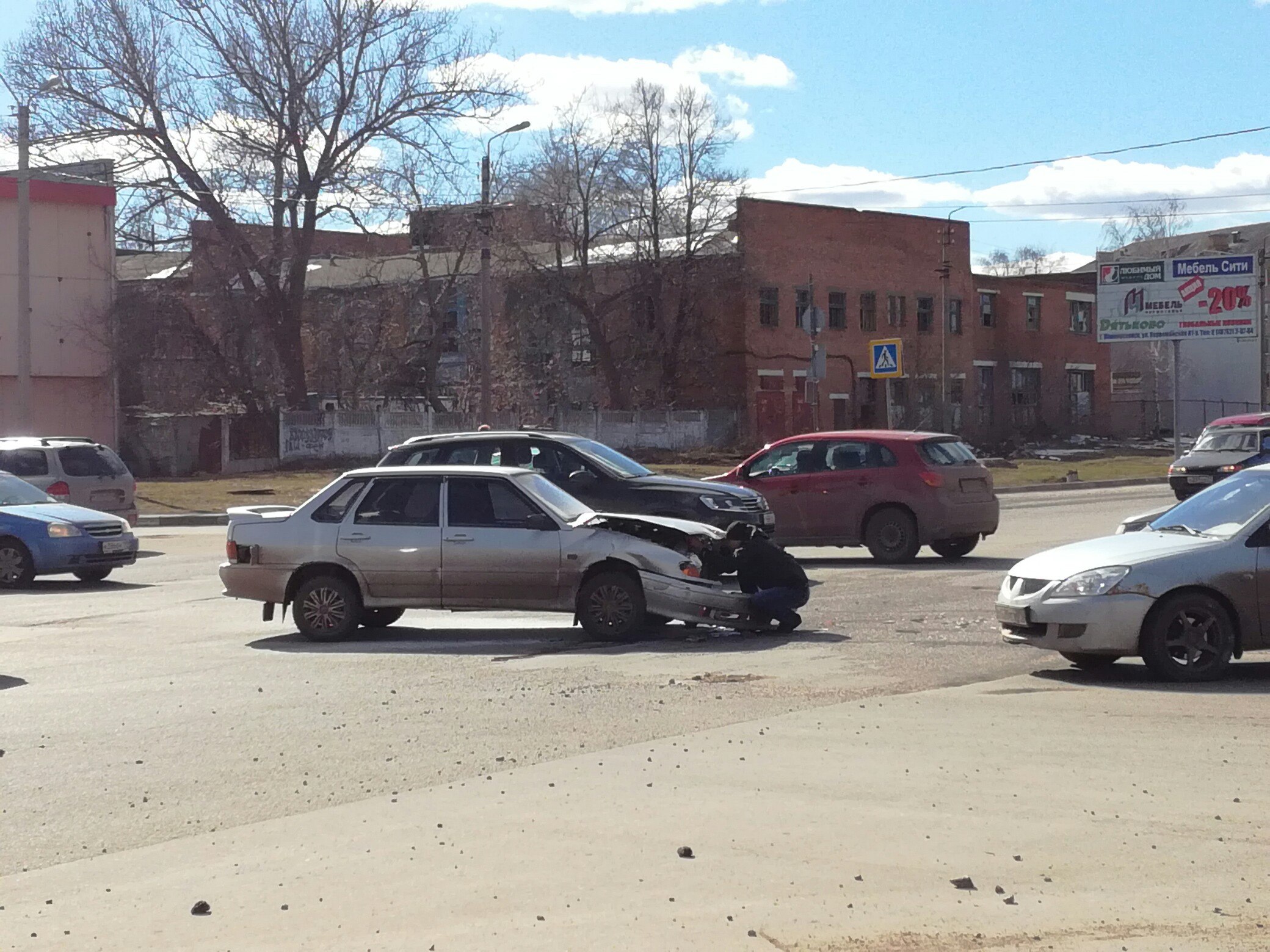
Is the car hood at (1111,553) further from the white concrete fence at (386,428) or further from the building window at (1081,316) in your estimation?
the building window at (1081,316)

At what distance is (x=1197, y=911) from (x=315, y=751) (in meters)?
4.98

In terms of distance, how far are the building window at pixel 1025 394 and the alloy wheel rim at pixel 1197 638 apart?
62.6 m

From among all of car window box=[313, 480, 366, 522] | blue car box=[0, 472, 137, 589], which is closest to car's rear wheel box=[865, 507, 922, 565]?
car window box=[313, 480, 366, 522]

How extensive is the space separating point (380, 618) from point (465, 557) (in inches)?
68.5

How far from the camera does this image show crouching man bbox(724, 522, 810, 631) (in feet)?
43.8

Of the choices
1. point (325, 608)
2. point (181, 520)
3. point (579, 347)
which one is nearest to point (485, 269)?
point (181, 520)

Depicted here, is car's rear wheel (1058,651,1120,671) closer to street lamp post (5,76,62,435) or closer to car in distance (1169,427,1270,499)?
car in distance (1169,427,1270,499)

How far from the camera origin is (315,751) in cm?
867

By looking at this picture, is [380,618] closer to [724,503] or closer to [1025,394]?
[724,503]

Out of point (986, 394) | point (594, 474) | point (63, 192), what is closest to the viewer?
point (594, 474)

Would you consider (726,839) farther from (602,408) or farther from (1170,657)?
(602,408)

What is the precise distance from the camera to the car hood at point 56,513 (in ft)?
64.4

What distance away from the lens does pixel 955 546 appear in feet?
67.1

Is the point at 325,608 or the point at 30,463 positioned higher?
the point at 30,463
